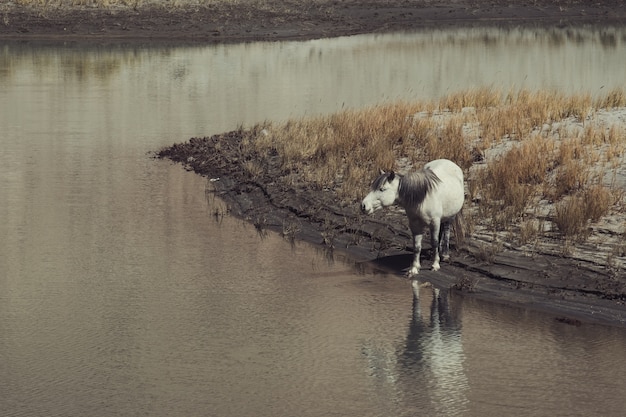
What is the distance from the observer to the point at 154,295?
41.8 ft

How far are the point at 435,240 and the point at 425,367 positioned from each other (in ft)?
11.3

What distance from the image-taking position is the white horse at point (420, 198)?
1329cm

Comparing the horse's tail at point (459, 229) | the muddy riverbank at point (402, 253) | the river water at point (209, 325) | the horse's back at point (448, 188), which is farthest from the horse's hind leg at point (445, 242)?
the river water at point (209, 325)

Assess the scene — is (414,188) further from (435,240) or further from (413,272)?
(413,272)

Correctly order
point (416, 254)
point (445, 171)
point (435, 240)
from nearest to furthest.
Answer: point (435, 240) < point (416, 254) < point (445, 171)

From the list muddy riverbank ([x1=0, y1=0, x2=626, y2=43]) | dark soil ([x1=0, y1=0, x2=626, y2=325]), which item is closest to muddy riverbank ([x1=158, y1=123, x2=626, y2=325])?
dark soil ([x1=0, y1=0, x2=626, y2=325])

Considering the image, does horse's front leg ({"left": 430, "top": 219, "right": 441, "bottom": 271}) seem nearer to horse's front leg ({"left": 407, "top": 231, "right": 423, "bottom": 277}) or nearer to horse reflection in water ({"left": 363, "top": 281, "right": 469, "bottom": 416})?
horse's front leg ({"left": 407, "top": 231, "right": 423, "bottom": 277})

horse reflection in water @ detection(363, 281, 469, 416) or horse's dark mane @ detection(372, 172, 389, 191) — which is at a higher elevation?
horse's dark mane @ detection(372, 172, 389, 191)

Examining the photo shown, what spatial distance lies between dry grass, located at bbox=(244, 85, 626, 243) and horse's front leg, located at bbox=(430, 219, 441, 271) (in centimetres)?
151

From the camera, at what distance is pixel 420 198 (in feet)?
43.8

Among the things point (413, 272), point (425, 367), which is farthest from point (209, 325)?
point (413, 272)

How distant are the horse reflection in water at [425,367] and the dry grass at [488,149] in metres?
3.31

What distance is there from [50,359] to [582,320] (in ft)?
18.2

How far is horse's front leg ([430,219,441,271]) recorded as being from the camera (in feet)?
44.2
